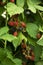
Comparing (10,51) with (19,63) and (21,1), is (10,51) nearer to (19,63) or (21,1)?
(19,63)

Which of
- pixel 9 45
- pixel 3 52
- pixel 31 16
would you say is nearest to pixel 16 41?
pixel 3 52

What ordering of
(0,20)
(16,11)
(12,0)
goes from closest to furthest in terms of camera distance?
1. (16,11)
2. (12,0)
3. (0,20)

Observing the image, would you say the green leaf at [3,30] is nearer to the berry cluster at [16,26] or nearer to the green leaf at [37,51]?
the berry cluster at [16,26]

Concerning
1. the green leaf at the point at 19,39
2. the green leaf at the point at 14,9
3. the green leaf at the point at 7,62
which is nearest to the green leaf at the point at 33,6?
the green leaf at the point at 14,9

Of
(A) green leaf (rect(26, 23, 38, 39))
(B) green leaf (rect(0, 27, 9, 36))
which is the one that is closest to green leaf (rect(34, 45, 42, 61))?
(A) green leaf (rect(26, 23, 38, 39))

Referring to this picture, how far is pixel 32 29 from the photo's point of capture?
1.49 meters

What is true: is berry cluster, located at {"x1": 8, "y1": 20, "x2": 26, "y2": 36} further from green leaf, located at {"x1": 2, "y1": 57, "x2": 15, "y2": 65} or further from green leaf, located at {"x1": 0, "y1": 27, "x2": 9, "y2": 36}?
green leaf, located at {"x1": 2, "y1": 57, "x2": 15, "y2": 65}

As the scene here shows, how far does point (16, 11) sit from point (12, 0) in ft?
0.43

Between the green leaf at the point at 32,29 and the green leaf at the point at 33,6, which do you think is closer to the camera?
the green leaf at the point at 33,6

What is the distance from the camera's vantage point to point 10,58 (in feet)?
4.52

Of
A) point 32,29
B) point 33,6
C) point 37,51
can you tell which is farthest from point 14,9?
point 37,51

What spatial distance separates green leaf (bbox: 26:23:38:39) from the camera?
1472 millimetres

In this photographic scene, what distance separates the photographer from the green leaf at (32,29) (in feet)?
4.83

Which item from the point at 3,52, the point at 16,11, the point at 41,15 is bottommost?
the point at 3,52
